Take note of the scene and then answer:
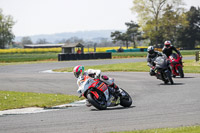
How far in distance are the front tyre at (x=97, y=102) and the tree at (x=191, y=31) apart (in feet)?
293

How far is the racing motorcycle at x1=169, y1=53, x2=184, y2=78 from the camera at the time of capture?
20922mm

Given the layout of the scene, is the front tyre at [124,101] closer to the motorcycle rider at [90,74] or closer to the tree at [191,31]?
the motorcycle rider at [90,74]

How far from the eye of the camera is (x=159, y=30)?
83875 mm

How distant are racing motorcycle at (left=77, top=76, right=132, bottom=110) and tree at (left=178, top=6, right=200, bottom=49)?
89089mm

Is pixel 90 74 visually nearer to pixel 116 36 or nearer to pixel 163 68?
pixel 163 68

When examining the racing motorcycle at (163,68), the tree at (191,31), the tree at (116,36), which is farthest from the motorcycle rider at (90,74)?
the tree at (116,36)

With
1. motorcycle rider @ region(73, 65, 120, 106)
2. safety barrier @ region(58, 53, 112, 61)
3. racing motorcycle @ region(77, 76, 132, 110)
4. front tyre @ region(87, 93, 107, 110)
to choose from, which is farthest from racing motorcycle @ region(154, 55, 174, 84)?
safety barrier @ region(58, 53, 112, 61)

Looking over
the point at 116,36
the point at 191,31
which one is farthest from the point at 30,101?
the point at 116,36

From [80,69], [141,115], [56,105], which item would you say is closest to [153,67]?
[56,105]

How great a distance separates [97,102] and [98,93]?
0.87ft

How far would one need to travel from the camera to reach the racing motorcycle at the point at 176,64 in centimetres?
2092

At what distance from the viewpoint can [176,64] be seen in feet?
69.0

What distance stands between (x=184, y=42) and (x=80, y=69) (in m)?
90.3

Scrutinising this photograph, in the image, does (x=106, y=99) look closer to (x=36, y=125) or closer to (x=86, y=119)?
(x=86, y=119)
